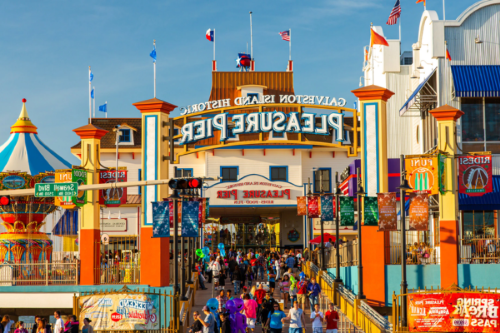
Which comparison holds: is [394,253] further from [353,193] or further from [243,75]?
[243,75]

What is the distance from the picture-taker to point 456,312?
53.4ft

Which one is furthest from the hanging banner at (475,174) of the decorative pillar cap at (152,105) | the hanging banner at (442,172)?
the decorative pillar cap at (152,105)

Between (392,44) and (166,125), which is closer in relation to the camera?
(166,125)

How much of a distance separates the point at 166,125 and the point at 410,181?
988 cm

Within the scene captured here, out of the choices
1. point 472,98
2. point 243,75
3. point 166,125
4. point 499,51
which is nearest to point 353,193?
point 472,98

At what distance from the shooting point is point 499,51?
103 ft

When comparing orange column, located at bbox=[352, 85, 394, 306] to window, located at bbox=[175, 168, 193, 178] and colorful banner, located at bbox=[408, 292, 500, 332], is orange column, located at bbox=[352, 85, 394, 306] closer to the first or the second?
colorful banner, located at bbox=[408, 292, 500, 332]

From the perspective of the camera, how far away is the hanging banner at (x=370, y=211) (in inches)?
915

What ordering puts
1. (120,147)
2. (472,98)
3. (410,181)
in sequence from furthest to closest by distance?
(120,147), (472,98), (410,181)

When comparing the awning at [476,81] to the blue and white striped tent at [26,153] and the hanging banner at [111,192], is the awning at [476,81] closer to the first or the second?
the hanging banner at [111,192]

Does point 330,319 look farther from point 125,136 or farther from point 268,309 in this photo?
point 125,136

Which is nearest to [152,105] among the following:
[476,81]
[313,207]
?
[313,207]

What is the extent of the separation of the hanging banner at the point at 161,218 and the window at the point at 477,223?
15.0 m

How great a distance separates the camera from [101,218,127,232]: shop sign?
48.0m
